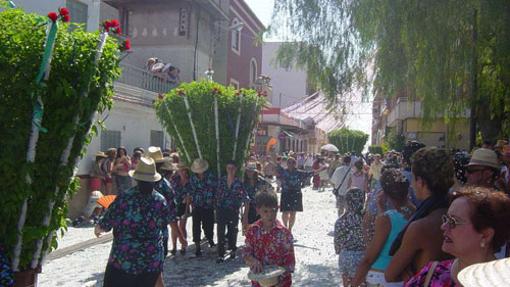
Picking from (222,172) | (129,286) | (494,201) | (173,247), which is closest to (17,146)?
(129,286)

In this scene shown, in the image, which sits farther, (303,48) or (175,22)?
(175,22)

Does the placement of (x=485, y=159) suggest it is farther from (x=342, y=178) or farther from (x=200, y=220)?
(x=342, y=178)

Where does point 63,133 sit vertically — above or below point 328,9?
below

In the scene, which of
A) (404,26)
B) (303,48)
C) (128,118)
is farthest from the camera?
(128,118)

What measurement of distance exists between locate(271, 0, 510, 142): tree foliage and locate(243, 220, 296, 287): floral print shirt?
174 inches

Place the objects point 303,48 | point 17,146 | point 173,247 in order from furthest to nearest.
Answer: point 303,48 → point 173,247 → point 17,146

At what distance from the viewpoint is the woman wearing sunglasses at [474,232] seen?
2402 mm

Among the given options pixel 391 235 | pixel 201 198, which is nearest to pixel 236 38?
pixel 201 198

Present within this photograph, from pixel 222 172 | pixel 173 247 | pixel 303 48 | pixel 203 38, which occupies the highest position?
pixel 203 38

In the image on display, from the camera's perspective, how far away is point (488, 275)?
1599 millimetres

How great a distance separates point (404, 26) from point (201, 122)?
12.4 ft

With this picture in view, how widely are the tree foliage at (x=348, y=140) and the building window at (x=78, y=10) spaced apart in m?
35.3

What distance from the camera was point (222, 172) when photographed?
937cm

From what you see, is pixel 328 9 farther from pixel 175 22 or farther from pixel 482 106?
pixel 175 22
